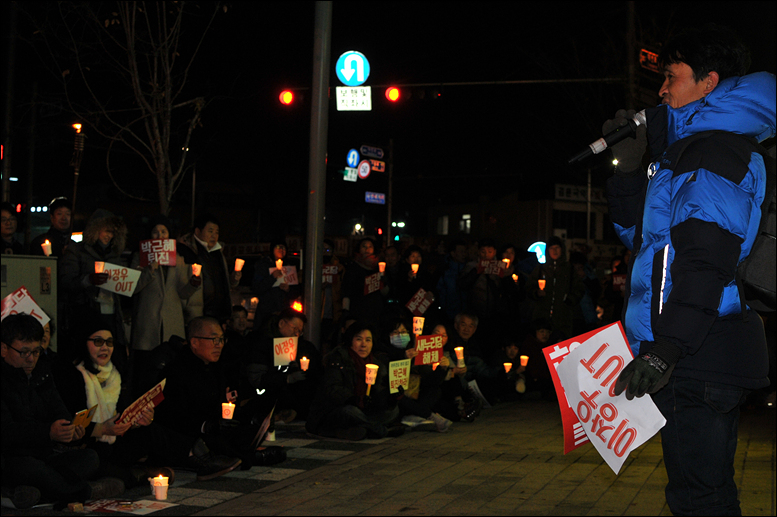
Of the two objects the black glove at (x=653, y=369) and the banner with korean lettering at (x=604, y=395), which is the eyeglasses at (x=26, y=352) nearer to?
the banner with korean lettering at (x=604, y=395)

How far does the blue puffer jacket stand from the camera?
8.22 feet

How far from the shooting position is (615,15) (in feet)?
58.8

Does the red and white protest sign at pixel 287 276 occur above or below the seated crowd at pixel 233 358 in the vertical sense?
above

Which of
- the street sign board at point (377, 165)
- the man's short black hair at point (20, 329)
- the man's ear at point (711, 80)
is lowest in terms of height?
the man's short black hair at point (20, 329)

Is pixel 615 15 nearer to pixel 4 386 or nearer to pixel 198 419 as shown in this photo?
pixel 198 419

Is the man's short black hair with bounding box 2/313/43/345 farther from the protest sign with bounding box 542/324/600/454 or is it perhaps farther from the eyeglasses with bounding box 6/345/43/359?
the protest sign with bounding box 542/324/600/454

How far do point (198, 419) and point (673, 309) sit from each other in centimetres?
477

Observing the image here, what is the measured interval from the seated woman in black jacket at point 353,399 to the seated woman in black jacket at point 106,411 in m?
1.98

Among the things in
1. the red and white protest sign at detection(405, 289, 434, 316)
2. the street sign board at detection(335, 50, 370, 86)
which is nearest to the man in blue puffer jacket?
the red and white protest sign at detection(405, 289, 434, 316)

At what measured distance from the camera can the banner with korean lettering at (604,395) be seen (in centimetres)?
282

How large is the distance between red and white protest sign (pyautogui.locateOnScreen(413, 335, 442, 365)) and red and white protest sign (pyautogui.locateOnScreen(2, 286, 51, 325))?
402 centimetres

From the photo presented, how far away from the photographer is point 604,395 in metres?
2.88

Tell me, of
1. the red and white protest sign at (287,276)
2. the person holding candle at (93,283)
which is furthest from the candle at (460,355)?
the person holding candle at (93,283)

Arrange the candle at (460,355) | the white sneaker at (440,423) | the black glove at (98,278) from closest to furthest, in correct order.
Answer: the black glove at (98,278) → the white sneaker at (440,423) → the candle at (460,355)
